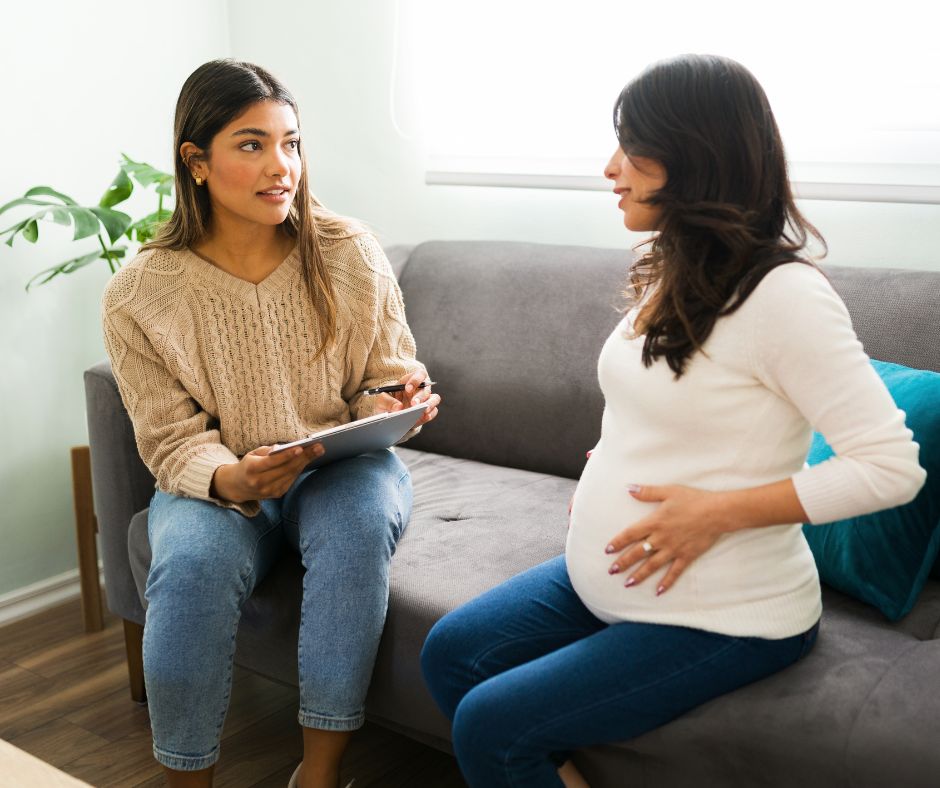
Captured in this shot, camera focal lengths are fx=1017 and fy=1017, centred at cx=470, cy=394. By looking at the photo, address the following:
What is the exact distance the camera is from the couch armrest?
1.84 m

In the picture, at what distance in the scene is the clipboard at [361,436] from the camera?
1.43 meters

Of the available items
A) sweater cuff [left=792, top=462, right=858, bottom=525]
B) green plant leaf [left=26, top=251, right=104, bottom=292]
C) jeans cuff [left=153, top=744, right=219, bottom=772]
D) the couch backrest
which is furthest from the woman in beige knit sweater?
sweater cuff [left=792, top=462, right=858, bottom=525]

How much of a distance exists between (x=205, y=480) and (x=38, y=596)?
1132mm

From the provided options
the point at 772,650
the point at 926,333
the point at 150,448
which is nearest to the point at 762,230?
the point at 772,650

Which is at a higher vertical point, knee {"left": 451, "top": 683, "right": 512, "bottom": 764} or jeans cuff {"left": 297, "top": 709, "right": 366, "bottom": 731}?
knee {"left": 451, "top": 683, "right": 512, "bottom": 764}

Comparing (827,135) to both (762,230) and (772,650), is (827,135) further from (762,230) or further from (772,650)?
(772,650)

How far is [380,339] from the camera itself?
1780mm

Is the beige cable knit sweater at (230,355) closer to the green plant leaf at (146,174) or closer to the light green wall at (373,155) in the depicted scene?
the green plant leaf at (146,174)

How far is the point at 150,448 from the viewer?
5.45 ft

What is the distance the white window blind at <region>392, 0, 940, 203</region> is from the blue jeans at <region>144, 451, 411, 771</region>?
3.35ft

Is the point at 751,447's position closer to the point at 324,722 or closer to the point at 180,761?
the point at 324,722

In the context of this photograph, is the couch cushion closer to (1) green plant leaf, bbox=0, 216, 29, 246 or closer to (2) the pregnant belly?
(2) the pregnant belly

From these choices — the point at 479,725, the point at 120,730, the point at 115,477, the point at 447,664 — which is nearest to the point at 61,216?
the point at 115,477

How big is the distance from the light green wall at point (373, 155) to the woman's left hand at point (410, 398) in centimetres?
72
